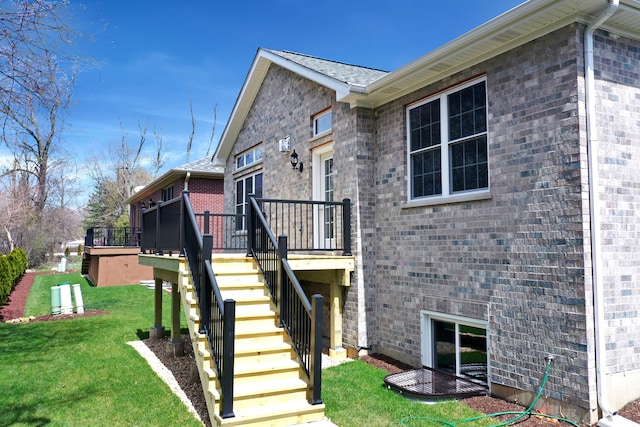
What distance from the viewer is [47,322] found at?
1186 cm

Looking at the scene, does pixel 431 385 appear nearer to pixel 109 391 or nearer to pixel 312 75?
pixel 109 391

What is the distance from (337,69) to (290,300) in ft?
18.2

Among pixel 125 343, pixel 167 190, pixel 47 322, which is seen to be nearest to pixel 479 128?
pixel 125 343

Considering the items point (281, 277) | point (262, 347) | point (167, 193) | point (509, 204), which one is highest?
point (167, 193)

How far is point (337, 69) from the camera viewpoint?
980 cm

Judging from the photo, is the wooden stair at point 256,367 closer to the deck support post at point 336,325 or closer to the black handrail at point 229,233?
the deck support post at point 336,325

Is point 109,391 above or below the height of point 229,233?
below

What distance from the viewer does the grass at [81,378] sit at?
5.41 meters

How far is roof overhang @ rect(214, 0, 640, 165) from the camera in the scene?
4953 millimetres

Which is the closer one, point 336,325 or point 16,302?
point 336,325

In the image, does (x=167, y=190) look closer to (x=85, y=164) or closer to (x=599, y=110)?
(x=599, y=110)

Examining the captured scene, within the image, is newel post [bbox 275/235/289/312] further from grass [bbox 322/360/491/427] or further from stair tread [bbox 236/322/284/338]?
grass [bbox 322/360/491/427]

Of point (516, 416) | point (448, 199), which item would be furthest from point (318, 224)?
point (516, 416)

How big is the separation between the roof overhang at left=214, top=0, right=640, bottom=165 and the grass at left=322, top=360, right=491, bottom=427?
4.30 m
